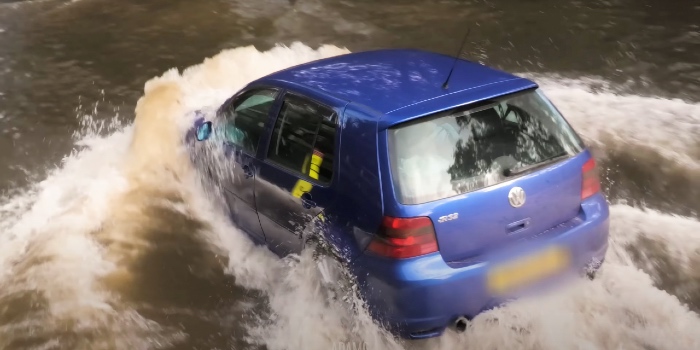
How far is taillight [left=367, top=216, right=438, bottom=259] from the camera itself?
3562 mm

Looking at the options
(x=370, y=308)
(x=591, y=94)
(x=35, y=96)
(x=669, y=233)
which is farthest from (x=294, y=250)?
(x=35, y=96)

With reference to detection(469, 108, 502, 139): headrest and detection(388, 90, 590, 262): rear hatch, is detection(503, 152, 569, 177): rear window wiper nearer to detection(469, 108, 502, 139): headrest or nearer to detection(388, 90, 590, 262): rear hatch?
detection(388, 90, 590, 262): rear hatch

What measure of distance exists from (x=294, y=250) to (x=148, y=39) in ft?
28.0

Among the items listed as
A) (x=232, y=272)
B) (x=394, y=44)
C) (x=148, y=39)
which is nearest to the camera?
(x=232, y=272)

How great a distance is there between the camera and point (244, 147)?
491 cm

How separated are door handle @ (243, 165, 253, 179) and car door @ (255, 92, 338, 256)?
0.12m

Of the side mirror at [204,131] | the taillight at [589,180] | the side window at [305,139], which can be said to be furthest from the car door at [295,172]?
the taillight at [589,180]

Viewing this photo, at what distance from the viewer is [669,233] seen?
5.46 m

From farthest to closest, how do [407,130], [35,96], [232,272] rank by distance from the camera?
[35,96], [232,272], [407,130]

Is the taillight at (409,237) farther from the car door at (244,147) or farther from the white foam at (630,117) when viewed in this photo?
the white foam at (630,117)

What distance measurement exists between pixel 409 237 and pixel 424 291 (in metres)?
0.29

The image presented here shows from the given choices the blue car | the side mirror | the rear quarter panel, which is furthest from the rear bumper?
the side mirror

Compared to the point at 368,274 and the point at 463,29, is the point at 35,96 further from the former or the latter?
the point at 368,274

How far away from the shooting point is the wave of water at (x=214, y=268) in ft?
13.4
